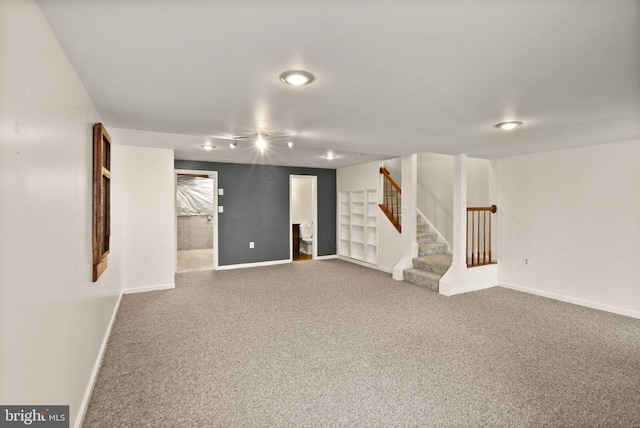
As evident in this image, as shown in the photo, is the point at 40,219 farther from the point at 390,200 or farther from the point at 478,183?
the point at 478,183

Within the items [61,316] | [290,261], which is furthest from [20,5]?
[290,261]

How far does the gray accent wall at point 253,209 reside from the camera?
631cm

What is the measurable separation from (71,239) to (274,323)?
2.18 metres

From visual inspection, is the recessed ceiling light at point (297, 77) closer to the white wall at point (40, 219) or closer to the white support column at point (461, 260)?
the white wall at point (40, 219)

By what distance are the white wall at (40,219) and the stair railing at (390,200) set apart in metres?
4.86

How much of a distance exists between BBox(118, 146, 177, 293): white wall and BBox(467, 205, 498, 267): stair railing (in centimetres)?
464

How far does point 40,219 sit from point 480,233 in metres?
5.81

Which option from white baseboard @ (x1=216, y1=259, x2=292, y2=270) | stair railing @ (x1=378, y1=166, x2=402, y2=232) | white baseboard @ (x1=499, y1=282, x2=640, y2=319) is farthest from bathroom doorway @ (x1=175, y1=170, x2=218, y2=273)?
white baseboard @ (x1=499, y1=282, x2=640, y2=319)

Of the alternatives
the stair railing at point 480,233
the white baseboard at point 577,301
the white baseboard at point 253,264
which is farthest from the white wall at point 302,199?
the white baseboard at point 577,301

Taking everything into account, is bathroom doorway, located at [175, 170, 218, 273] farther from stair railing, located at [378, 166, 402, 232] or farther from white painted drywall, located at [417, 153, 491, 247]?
white painted drywall, located at [417, 153, 491, 247]

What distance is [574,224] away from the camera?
4195mm

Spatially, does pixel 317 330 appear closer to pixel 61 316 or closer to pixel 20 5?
pixel 61 316

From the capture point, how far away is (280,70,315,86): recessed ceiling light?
6.13 ft

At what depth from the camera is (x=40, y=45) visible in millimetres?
1312
